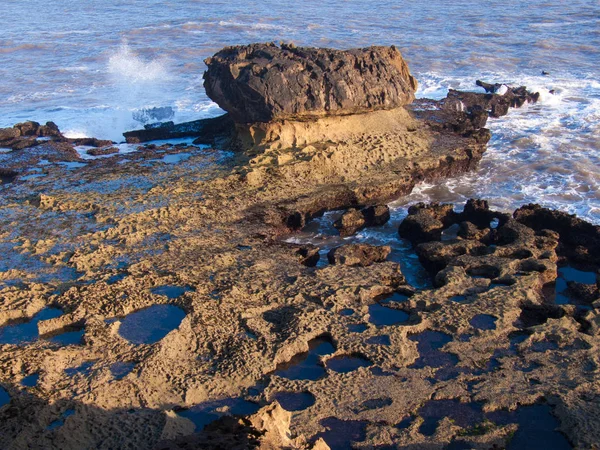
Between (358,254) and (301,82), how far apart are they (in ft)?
13.7

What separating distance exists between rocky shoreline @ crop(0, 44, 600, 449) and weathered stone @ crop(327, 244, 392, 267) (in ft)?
0.09

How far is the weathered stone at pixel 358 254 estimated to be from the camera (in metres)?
8.51

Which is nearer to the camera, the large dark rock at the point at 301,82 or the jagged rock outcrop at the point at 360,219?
the jagged rock outcrop at the point at 360,219

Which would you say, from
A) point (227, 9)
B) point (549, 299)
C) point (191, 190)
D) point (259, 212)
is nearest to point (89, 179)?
point (191, 190)

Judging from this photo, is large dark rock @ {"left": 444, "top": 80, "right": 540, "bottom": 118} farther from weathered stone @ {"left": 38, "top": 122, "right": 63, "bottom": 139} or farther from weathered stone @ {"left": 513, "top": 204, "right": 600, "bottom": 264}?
weathered stone @ {"left": 38, "top": 122, "right": 63, "bottom": 139}

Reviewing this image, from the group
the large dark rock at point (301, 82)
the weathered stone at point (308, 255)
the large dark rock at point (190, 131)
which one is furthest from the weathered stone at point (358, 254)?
the large dark rock at point (190, 131)

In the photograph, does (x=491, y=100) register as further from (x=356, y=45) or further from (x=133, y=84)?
(x=133, y=84)

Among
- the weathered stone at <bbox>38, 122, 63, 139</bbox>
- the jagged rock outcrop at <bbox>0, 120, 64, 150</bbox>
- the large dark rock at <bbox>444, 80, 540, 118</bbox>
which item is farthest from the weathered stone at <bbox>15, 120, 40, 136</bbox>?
the large dark rock at <bbox>444, 80, 540, 118</bbox>

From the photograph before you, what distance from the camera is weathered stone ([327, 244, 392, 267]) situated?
8508mm

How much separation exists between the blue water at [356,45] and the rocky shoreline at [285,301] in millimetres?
2051

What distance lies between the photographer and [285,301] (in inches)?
295

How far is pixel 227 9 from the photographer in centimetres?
3325

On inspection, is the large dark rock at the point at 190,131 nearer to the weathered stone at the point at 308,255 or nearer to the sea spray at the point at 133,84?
the sea spray at the point at 133,84

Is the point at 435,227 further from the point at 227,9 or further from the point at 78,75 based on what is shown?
the point at 227,9
